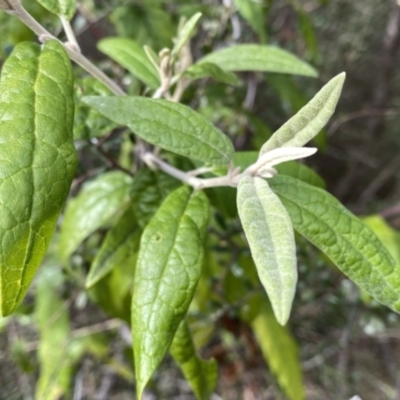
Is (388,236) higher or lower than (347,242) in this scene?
lower

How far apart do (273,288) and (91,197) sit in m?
0.51

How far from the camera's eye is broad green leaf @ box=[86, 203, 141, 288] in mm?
630

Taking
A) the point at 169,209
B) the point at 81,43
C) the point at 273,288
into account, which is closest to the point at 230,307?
the point at 169,209

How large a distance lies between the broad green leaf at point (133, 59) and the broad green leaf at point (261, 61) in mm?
101

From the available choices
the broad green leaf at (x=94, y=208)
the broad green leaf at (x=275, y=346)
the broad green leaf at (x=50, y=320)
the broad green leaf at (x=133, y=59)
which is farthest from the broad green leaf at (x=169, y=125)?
the broad green leaf at (x=50, y=320)

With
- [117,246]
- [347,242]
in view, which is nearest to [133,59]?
[117,246]

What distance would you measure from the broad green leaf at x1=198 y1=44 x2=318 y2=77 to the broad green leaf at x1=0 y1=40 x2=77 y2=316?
32cm

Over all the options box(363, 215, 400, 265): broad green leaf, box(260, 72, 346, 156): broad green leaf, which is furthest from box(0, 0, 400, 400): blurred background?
box(260, 72, 346, 156): broad green leaf

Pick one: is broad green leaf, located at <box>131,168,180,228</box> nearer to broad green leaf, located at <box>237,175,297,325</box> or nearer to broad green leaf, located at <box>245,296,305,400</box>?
broad green leaf, located at <box>237,175,297,325</box>

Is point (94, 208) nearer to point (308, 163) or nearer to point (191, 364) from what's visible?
point (191, 364)

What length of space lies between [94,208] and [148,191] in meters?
0.18

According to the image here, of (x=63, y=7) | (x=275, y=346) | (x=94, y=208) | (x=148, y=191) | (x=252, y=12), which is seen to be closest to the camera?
(x=63, y=7)

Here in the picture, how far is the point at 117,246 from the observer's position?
0.64 m

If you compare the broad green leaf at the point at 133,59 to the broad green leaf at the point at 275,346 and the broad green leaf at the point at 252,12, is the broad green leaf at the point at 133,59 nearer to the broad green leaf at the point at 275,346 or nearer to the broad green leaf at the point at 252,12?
the broad green leaf at the point at 252,12
